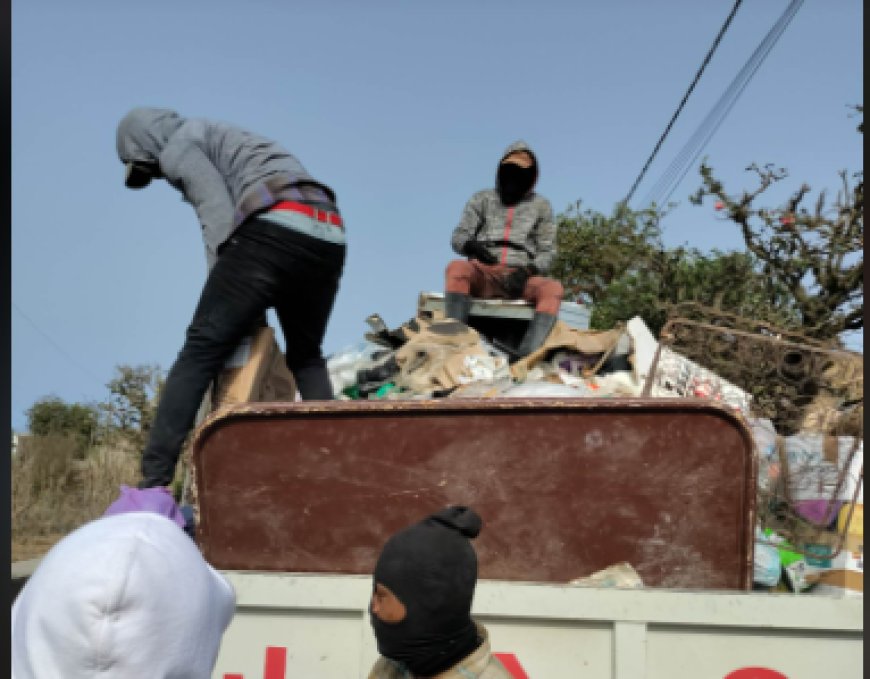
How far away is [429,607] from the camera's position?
1.46m

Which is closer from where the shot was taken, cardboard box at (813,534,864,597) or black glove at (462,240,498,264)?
cardboard box at (813,534,864,597)

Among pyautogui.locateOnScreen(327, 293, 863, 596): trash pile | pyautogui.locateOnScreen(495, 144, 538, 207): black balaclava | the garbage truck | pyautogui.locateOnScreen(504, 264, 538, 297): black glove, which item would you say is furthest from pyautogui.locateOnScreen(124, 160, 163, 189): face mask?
pyautogui.locateOnScreen(495, 144, 538, 207): black balaclava

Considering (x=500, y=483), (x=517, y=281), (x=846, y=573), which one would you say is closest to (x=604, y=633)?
(x=500, y=483)

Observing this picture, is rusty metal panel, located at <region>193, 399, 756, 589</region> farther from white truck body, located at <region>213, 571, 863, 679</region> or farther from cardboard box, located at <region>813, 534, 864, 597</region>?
cardboard box, located at <region>813, 534, 864, 597</region>

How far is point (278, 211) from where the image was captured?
8.48 ft

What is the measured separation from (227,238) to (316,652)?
1204mm

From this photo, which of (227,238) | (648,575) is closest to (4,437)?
(227,238)

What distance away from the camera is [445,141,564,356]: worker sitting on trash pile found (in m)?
4.85

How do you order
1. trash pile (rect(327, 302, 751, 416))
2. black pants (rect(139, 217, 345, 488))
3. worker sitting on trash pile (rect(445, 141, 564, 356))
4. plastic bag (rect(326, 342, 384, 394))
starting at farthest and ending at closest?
worker sitting on trash pile (rect(445, 141, 564, 356)) → plastic bag (rect(326, 342, 384, 394)) → trash pile (rect(327, 302, 751, 416)) → black pants (rect(139, 217, 345, 488))

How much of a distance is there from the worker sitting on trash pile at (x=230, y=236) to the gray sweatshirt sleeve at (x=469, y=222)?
2357 millimetres

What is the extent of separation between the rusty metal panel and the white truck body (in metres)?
0.18

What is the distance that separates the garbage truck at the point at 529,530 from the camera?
1.91 m

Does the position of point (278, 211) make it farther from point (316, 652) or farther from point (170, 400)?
point (316, 652)

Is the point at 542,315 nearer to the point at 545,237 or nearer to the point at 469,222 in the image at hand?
the point at 545,237
